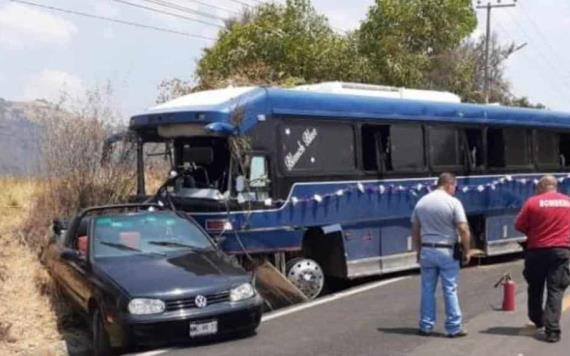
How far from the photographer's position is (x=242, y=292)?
31.7 feet

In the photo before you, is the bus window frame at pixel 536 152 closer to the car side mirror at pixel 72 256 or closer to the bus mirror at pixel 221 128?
the bus mirror at pixel 221 128

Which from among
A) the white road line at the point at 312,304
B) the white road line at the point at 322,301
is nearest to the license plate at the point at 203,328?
the white road line at the point at 312,304

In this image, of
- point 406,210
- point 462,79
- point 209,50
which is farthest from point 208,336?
point 462,79

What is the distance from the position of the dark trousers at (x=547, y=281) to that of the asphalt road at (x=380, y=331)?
21 cm

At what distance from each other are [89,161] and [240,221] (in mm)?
5127

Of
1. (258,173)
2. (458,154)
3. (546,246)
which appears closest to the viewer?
(546,246)

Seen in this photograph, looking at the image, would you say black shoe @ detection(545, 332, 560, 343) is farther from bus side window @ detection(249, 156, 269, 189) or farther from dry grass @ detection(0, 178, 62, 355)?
dry grass @ detection(0, 178, 62, 355)

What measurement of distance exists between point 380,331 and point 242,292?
1.58m

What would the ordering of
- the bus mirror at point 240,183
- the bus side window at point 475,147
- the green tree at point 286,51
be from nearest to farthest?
the bus mirror at point 240,183
the bus side window at point 475,147
the green tree at point 286,51

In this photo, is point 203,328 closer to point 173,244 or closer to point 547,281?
point 173,244

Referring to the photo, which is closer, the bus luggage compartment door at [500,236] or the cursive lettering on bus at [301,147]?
the cursive lettering on bus at [301,147]

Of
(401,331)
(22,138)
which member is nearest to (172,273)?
(401,331)

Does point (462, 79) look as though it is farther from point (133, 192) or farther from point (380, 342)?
point (380, 342)

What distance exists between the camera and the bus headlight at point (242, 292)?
31.3ft
